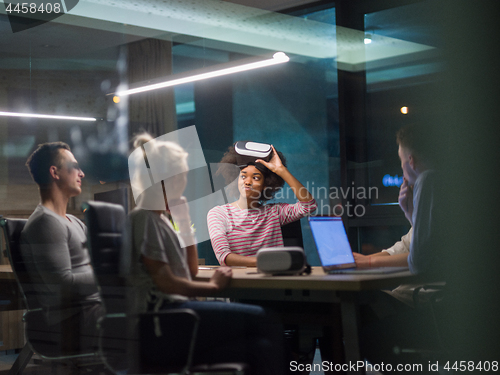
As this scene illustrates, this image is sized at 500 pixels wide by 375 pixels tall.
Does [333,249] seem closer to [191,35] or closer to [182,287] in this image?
[182,287]

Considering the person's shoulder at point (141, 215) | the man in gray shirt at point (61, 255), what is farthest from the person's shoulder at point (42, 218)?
the person's shoulder at point (141, 215)

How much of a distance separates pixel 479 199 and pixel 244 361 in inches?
36.0

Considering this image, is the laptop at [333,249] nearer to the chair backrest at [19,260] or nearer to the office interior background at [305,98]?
the office interior background at [305,98]

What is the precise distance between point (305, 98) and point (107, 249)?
2339 mm

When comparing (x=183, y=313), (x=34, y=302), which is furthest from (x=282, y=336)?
(x=34, y=302)

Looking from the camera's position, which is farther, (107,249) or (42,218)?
(42,218)

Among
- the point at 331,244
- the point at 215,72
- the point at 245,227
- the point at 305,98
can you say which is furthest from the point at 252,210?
the point at 305,98

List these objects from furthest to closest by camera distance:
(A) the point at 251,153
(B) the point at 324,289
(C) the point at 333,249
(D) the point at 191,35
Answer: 1. (D) the point at 191,35
2. (A) the point at 251,153
3. (C) the point at 333,249
4. (B) the point at 324,289

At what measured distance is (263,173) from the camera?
8.48 feet

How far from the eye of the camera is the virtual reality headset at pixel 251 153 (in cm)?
266

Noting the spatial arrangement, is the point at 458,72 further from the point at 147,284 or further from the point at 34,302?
the point at 34,302

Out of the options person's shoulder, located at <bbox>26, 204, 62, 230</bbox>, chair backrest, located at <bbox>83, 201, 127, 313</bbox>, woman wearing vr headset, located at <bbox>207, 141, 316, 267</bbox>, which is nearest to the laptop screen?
woman wearing vr headset, located at <bbox>207, 141, 316, 267</bbox>

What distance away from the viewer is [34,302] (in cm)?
209

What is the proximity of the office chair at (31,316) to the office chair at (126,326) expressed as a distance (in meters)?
0.34
